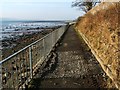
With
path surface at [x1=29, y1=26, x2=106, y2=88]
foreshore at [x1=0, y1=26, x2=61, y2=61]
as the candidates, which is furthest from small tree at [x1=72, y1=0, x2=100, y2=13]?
path surface at [x1=29, y1=26, x2=106, y2=88]

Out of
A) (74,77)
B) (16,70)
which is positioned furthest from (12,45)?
(16,70)

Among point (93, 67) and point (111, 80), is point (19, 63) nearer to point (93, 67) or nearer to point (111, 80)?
point (111, 80)

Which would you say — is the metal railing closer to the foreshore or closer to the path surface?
the path surface

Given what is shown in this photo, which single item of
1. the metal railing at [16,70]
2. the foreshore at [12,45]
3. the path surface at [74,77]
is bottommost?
the foreshore at [12,45]

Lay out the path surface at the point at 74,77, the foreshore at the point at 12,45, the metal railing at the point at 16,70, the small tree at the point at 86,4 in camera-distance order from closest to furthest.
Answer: the metal railing at the point at 16,70 < the path surface at the point at 74,77 < the foreshore at the point at 12,45 < the small tree at the point at 86,4

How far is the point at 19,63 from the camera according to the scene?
338 inches

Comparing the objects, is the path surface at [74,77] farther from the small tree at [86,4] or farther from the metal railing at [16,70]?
the small tree at [86,4]

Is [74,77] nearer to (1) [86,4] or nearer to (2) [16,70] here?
(2) [16,70]

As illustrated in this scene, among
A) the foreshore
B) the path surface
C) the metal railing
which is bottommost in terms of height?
the foreshore

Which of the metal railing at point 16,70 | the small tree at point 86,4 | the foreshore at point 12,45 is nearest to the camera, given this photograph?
the metal railing at point 16,70

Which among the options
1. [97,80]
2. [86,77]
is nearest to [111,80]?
[97,80]

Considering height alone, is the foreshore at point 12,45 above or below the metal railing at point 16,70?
below

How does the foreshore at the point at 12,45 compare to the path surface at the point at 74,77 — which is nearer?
the path surface at the point at 74,77

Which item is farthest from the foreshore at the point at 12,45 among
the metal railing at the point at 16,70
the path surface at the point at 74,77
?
the metal railing at the point at 16,70
